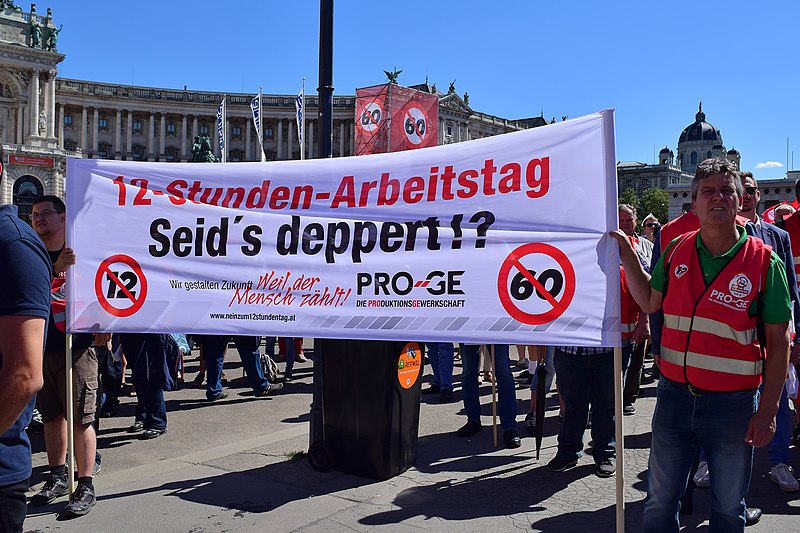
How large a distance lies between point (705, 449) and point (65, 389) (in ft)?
13.5

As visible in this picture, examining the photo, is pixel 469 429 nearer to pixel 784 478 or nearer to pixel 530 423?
pixel 530 423

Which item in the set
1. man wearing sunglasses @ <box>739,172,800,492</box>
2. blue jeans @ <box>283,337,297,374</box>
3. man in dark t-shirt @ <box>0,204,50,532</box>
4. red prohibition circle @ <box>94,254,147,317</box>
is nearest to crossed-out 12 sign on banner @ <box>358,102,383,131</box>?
blue jeans @ <box>283,337,297,374</box>

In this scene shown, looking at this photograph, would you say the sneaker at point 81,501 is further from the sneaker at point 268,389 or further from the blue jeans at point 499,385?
the sneaker at point 268,389

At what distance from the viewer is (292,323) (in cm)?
480

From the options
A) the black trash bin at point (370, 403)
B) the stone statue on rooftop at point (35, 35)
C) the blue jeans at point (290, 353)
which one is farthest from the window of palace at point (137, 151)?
the black trash bin at point (370, 403)

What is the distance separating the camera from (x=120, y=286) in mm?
5059

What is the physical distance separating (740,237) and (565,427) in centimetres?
262

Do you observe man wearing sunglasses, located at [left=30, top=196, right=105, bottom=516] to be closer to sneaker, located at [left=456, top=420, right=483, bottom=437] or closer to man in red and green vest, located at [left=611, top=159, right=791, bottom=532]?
sneaker, located at [left=456, top=420, right=483, bottom=437]

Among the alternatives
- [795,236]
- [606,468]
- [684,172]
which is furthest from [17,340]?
[684,172]

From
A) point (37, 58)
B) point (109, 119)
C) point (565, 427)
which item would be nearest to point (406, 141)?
point (565, 427)

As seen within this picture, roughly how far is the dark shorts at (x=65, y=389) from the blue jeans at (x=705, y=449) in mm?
3673

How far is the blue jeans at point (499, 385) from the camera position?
20.2ft

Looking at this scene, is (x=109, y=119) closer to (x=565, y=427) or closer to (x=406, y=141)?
(x=406, y=141)

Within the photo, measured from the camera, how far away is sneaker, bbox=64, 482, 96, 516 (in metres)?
4.45
